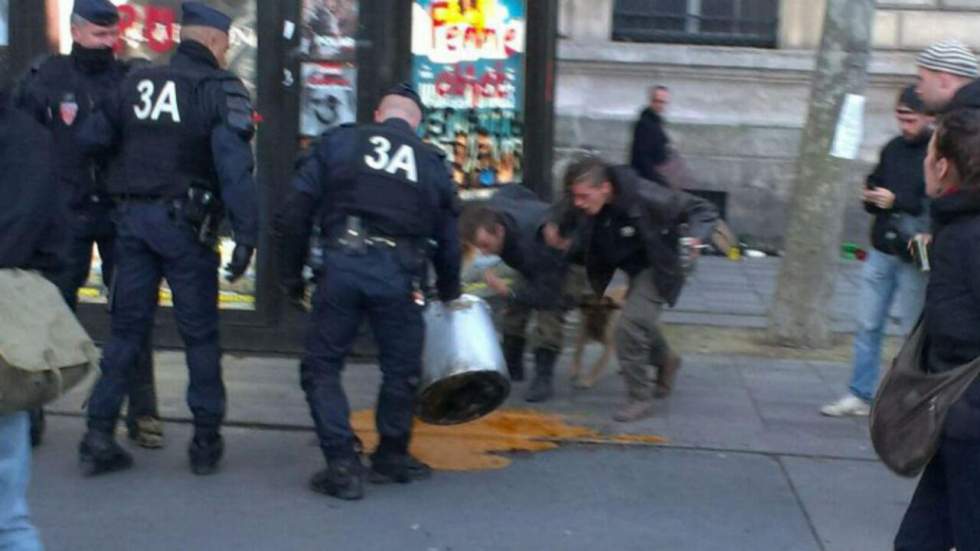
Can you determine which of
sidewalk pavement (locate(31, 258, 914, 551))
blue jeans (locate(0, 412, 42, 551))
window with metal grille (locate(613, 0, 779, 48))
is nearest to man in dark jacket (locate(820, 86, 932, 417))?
sidewalk pavement (locate(31, 258, 914, 551))

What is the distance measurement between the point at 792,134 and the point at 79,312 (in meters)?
7.46

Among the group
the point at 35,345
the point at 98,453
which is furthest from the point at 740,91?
the point at 35,345

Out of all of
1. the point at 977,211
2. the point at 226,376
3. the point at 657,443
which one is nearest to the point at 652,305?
the point at 657,443

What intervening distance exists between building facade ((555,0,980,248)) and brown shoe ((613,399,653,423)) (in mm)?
6444

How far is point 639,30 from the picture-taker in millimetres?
13789

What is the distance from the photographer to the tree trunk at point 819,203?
8641mm

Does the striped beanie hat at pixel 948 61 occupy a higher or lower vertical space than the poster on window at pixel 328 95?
higher

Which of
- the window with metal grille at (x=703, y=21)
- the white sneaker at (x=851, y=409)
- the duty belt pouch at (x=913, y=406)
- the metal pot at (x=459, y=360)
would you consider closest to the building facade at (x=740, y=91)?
the window with metal grille at (x=703, y=21)

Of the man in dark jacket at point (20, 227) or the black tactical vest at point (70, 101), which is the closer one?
the man in dark jacket at point (20, 227)

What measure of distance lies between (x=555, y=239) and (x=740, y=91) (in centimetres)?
695

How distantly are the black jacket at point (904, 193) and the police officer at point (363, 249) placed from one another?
2.21 m

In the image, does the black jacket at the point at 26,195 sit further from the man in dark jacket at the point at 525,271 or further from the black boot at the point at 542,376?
the black boot at the point at 542,376

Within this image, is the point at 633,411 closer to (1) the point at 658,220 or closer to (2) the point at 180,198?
(1) the point at 658,220

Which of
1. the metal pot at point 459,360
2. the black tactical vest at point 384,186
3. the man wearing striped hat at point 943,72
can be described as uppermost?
the man wearing striped hat at point 943,72
